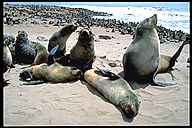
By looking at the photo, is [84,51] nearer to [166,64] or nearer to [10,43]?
[166,64]

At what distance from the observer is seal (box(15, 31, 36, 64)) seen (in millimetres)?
6176

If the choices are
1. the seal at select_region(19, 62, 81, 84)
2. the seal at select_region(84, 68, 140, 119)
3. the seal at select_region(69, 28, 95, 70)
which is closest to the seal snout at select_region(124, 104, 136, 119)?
the seal at select_region(84, 68, 140, 119)

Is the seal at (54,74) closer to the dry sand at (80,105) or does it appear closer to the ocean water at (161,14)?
the dry sand at (80,105)

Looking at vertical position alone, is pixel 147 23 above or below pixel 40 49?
above

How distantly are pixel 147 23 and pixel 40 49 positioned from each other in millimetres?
2040

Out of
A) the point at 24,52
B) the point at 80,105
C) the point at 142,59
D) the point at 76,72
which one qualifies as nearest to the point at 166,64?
the point at 142,59

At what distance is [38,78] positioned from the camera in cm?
530

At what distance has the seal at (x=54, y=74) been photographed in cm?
516

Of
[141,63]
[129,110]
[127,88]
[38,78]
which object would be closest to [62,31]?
[38,78]

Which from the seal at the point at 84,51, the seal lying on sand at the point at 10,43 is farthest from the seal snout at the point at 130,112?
the seal lying on sand at the point at 10,43

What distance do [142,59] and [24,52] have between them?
238 cm

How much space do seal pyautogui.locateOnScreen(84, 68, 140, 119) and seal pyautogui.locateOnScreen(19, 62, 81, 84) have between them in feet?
0.71

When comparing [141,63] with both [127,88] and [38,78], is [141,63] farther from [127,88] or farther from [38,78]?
[38,78]

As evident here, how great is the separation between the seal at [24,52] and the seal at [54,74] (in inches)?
33.4
